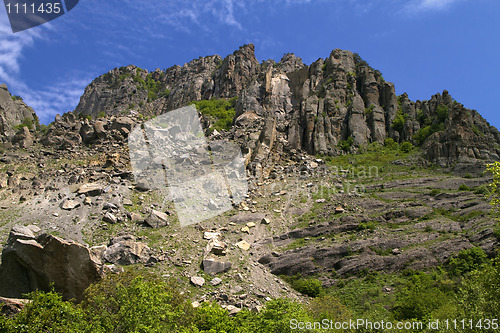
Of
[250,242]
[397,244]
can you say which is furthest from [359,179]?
[250,242]

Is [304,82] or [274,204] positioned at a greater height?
[304,82]

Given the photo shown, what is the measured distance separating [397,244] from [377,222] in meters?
5.42

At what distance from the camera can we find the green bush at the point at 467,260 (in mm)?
40000

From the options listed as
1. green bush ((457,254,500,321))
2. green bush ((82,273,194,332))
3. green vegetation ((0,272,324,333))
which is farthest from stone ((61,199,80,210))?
green bush ((457,254,500,321))

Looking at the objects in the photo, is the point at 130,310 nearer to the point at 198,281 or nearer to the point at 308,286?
the point at 198,281

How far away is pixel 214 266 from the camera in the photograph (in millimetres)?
40281

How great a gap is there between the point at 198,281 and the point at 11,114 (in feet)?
227

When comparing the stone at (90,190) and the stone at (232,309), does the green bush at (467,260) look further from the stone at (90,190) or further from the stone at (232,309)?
the stone at (90,190)

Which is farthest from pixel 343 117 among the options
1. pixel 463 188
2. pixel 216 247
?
pixel 216 247

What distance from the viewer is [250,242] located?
48344mm

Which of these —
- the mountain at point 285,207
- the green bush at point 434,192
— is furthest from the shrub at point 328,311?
the green bush at point 434,192

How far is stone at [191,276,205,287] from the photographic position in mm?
37213

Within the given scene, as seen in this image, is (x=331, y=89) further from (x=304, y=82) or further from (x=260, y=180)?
(x=260, y=180)

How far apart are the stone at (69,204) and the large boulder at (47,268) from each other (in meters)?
17.4
